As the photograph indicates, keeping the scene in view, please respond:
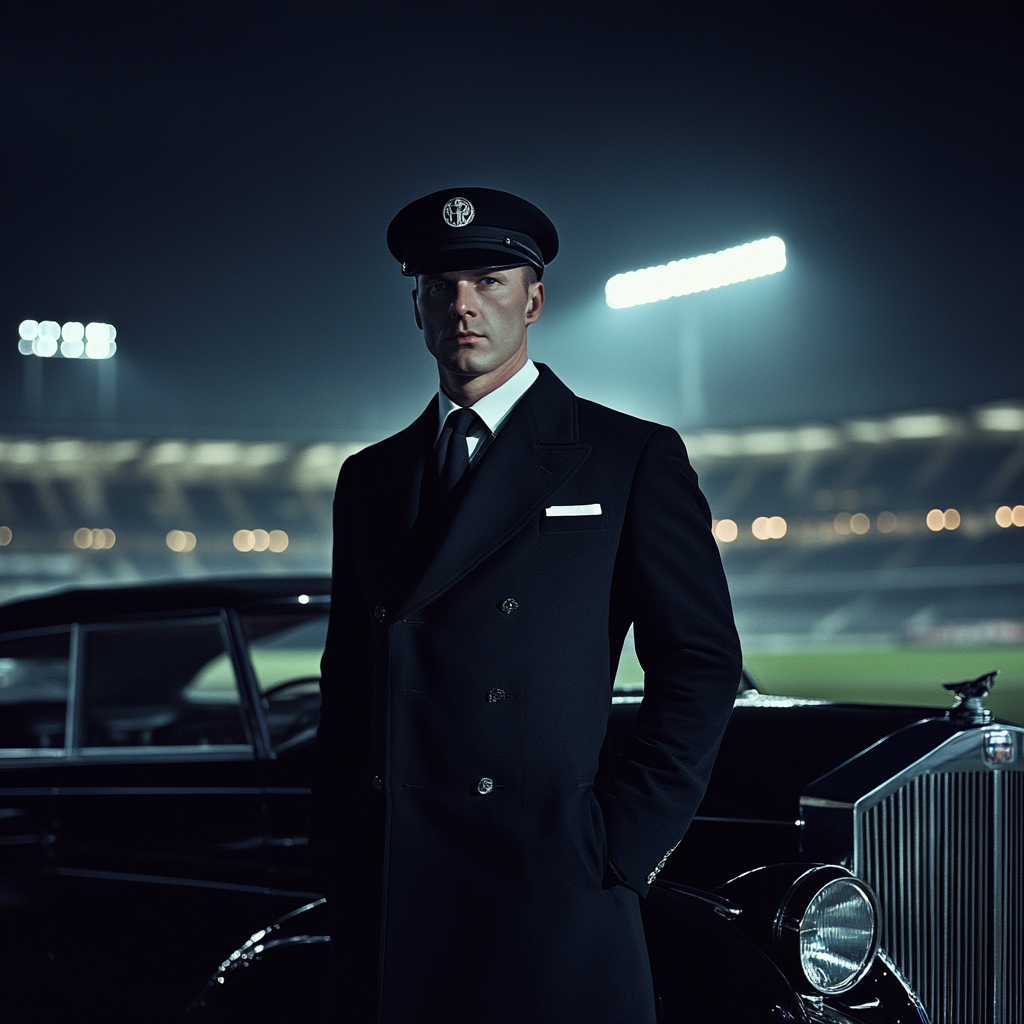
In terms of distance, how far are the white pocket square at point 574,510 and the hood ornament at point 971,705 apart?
170 cm

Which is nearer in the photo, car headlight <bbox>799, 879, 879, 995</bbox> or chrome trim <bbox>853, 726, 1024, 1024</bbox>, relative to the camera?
car headlight <bbox>799, 879, 879, 995</bbox>

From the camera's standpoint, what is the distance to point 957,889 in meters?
2.98

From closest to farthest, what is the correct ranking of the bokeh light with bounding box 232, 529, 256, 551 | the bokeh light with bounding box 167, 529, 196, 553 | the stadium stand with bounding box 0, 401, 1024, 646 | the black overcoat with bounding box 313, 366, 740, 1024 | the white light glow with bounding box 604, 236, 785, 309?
the black overcoat with bounding box 313, 366, 740, 1024 < the white light glow with bounding box 604, 236, 785, 309 < the stadium stand with bounding box 0, 401, 1024, 646 < the bokeh light with bounding box 167, 529, 196, 553 < the bokeh light with bounding box 232, 529, 256, 551

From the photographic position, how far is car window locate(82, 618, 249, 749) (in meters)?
3.48

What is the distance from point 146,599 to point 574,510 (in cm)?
216

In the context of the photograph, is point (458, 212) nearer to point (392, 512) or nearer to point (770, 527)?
point (392, 512)

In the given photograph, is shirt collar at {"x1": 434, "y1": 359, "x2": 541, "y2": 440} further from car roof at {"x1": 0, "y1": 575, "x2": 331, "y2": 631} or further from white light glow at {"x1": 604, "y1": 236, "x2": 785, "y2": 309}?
white light glow at {"x1": 604, "y1": 236, "x2": 785, "y2": 309}

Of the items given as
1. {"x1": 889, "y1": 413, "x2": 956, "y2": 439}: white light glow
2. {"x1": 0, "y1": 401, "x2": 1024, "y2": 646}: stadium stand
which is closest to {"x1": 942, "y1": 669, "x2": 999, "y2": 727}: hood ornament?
{"x1": 0, "y1": 401, "x2": 1024, "y2": 646}: stadium stand

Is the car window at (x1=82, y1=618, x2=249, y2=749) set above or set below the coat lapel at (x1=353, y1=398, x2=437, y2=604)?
below

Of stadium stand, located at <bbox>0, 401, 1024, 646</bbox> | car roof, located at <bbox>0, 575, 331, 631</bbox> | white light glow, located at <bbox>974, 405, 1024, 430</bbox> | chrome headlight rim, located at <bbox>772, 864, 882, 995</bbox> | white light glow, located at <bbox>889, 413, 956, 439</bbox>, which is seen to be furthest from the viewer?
white light glow, located at <bbox>889, 413, 956, 439</bbox>

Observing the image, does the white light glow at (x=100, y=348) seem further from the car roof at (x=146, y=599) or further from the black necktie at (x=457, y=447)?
the black necktie at (x=457, y=447)

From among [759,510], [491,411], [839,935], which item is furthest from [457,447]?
[759,510]

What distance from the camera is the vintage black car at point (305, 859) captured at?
2.50 meters

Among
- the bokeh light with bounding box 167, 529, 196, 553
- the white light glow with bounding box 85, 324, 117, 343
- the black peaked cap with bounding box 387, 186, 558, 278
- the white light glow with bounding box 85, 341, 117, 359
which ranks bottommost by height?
the black peaked cap with bounding box 387, 186, 558, 278
